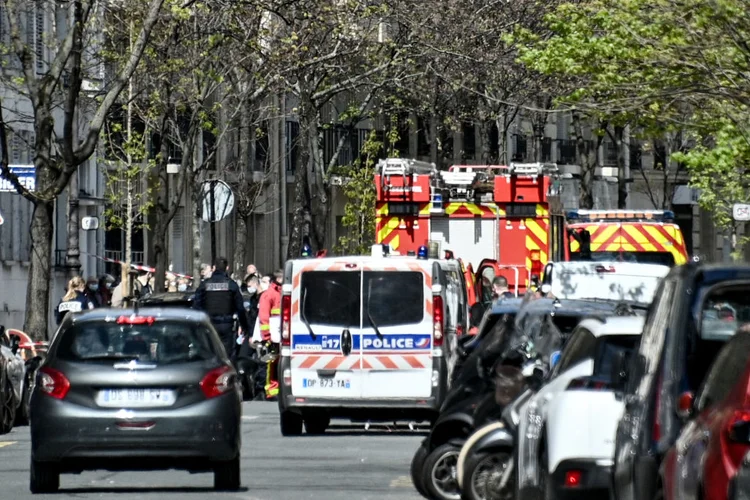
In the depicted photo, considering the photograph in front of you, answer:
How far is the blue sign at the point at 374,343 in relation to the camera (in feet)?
66.7

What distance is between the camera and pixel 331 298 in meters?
20.4

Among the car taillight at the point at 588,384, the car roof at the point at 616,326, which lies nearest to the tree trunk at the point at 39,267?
the car roof at the point at 616,326

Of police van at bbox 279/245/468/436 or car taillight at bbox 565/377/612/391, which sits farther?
police van at bbox 279/245/468/436

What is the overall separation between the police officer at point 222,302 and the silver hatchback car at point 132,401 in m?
11.4

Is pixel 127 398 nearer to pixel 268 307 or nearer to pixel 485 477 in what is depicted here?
pixel 485 477

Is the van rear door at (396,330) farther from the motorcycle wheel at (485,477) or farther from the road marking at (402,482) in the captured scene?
the motorcycle wheel at (485,477)

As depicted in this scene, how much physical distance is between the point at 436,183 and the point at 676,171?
48.4 m

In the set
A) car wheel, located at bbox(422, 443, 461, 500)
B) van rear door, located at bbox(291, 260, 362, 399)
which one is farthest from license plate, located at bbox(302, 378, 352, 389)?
car wheel, located at bbox(422, 443, 461, 500)

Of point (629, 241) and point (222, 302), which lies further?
point (629, 241)

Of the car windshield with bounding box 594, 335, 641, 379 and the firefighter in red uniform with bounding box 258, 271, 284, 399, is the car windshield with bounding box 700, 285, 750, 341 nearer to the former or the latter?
the car windshield with bounding box 594, 335, 641, 379

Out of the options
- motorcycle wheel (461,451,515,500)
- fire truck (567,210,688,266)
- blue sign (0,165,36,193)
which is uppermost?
blue sign (0,165,36,193)

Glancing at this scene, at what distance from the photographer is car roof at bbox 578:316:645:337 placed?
35.8 ft

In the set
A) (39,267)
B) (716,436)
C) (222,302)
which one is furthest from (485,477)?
Answer: (39,267)

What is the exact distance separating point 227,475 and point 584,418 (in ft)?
16.7
